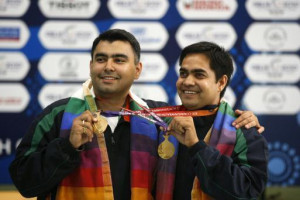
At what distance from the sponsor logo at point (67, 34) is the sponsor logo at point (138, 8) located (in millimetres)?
243

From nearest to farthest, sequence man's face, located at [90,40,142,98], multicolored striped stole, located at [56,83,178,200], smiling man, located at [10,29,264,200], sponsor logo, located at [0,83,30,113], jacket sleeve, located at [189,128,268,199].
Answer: jacket sleeve, located at [189,128,268,199] < smiling man, located at [10,29,264,200] < multicolored striped stole, located at [56,83,178,200] < man's face, located at [90,40,142,98] < sponsor logo, located at [0,83,30,113]

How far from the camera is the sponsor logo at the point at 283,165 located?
11.5 feet

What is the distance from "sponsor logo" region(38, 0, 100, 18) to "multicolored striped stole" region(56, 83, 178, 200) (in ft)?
5.58

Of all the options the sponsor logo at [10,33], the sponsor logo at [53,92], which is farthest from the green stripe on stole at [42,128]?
the sponsor logo at [10,33]

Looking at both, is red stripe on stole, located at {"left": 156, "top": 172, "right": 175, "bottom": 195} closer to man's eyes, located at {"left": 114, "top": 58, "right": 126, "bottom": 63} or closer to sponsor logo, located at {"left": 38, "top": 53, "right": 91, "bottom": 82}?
man's eyes, located at {"left": 114, "top": 58, "right": 126, "bottom": 63}

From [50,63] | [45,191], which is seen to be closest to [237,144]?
[45,191]

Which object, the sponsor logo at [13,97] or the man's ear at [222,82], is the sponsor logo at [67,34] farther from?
the man's ear at [222,82]

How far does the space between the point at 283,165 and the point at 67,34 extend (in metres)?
2.18

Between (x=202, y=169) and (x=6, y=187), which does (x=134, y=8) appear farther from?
(x=202, y=169)

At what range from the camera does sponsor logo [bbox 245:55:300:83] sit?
3486 mm

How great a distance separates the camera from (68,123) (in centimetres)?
183

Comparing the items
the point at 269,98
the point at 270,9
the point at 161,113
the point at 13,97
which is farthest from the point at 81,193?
the point at 270,9

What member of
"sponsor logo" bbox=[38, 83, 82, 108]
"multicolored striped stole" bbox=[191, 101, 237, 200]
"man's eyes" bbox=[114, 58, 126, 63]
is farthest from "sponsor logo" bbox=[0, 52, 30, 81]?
"multicolored striped stole" bbox=[191, 101, 237, 200]

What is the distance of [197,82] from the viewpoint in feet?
5.97
